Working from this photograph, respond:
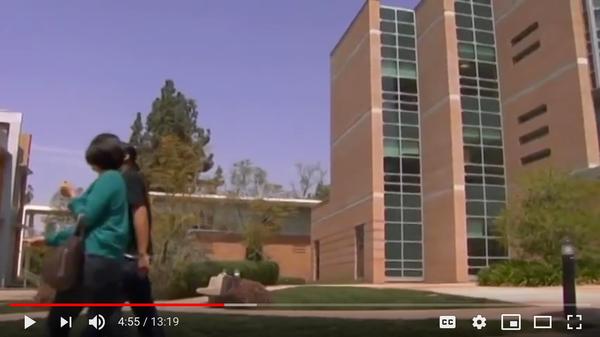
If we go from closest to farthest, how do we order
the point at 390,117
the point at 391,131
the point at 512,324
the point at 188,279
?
1. the point at 512,324
2. the point at 188,279
3. the point at 391,131
4. the point at 390,117

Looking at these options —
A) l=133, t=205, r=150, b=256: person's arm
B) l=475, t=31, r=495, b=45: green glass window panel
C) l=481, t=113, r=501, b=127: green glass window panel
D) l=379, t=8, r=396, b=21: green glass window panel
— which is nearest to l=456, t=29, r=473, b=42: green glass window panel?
l=475, t=31, r=495, b=45: green glass window panel

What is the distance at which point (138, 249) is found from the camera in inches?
130

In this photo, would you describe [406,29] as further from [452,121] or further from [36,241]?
[36,241]

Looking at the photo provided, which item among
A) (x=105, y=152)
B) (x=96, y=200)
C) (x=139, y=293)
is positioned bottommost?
(x=139, y=293)

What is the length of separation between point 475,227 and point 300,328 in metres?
25.4

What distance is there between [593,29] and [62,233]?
28.6 meters

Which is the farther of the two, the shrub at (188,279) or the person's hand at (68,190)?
the shrub at (188,279)

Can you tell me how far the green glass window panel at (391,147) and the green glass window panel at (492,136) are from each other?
4600 mm

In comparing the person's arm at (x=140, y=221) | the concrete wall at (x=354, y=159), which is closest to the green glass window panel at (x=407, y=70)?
the concrete wall at (x=354, y=159)

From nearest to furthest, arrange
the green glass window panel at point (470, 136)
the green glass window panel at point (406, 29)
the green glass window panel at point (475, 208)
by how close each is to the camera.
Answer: the green glass window panel at point (475, 208) < the green glass window panel at point (470, 136) < the green glass window panel at point (406, 29)

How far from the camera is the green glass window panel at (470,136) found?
31.2 meters

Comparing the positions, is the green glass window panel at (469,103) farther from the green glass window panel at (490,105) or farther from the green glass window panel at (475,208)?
the green glass window panel at (475,208)

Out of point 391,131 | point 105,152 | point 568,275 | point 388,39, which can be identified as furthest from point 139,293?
point 388,39

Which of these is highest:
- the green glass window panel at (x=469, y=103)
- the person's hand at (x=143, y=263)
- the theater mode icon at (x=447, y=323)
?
the green glass window panel at (x=469, y=103)
